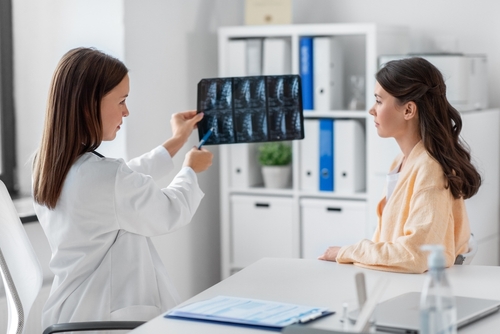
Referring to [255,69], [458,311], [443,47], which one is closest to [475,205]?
[443,47]

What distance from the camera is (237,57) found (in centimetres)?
375

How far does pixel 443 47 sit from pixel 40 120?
193 centimetres

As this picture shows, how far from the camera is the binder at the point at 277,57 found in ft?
12.0

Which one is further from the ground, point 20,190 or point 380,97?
point 380,97

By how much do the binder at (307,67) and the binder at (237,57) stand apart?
297 millimetres

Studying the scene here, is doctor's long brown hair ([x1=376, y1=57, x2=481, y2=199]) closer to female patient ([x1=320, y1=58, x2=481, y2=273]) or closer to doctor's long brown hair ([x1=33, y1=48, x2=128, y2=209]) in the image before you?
female patient ([x1=320, y1=58, x2=481, y2=273])

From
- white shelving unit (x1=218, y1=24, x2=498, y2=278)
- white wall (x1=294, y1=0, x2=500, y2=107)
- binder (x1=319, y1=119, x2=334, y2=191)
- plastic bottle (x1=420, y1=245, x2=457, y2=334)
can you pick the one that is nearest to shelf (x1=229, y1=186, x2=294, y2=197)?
white shelving unit (x1=218, y1=24, x2=498, y2=278)

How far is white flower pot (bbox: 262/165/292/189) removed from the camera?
12.3 ft

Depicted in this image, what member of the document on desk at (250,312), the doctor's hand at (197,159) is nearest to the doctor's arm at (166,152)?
the doctor's hand at (197,159)

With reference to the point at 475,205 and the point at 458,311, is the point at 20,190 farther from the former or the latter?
the point at 458,311

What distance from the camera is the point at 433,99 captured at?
2.12 m

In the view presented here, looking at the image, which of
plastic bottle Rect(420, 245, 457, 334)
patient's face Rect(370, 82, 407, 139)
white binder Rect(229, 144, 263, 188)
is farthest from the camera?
white binder Rect(229, 144, 263, 188)

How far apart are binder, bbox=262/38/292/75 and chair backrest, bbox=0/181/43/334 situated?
6.66 ft

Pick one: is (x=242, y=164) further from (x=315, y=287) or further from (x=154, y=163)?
(x=315, y=287)
